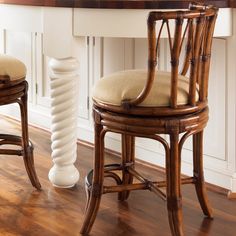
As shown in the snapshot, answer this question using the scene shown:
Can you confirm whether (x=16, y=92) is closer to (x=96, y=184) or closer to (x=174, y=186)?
(x=96, y=184)

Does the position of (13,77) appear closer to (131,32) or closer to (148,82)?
(131,32)

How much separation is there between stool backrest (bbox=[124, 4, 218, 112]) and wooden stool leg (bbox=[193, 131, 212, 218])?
0.69 ft

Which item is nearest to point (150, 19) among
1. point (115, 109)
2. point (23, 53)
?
point (115, 109)

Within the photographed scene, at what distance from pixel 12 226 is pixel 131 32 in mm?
903

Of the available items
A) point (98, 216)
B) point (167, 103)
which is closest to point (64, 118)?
point (98, 216)

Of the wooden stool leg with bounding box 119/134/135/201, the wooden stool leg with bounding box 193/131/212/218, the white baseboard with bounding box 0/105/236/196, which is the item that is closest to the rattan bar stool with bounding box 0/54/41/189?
the wooden stool leg with bounding box 119/134/135/201

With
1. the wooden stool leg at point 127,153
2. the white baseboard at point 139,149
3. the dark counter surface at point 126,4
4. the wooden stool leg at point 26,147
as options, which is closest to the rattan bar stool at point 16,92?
the wooden stool leg at point 26,147

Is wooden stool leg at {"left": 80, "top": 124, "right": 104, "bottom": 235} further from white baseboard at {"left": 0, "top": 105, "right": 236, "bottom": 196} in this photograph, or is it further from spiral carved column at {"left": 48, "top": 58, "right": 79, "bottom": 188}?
white baseboard at {"left": 0, "top": 105, "right": 236, "bottom": 196}

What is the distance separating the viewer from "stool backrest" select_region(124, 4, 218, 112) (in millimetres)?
1899

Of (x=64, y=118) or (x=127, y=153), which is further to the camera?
(x=64, y=118)

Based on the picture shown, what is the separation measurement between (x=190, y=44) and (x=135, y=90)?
0.85 ft

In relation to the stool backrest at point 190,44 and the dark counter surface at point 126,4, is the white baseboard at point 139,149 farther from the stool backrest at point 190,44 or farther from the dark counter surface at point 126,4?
the dark counter surface at point 126,4

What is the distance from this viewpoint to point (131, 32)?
2328mm

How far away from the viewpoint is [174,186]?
2082mm
